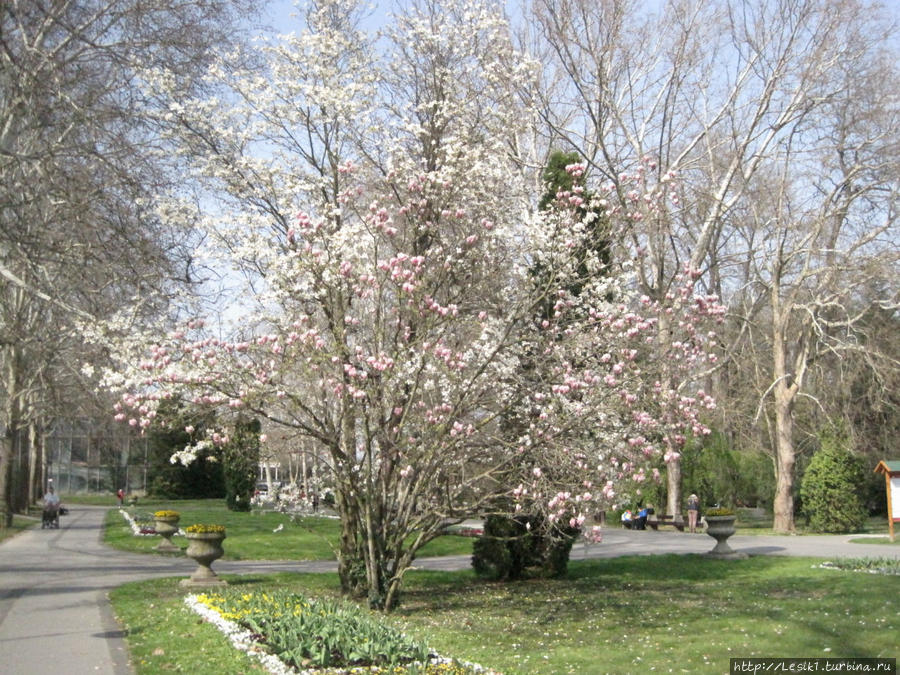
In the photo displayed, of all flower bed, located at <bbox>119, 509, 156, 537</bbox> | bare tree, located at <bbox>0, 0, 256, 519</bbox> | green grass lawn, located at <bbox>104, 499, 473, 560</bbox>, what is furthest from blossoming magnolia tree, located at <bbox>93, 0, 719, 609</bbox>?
flower bed, located at <bbox>119, 509, 156, 537</bbox>

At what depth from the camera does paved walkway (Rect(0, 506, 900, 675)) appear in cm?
813

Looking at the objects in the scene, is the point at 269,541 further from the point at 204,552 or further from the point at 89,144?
the point at 89,144

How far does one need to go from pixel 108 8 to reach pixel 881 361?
983 inches

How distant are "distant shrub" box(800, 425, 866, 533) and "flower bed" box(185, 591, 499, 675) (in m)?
22.2

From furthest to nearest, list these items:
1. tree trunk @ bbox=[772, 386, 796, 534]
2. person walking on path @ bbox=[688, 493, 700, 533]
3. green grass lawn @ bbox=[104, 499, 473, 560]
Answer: person walking on path @ bbox=[688, 493, 700, 533] → tree trunk @ bbox=[772, 386, 796, 534] → green grass lawn @ bbox=[104, 499, 473, 560]

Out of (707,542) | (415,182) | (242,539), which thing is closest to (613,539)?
(707,542)

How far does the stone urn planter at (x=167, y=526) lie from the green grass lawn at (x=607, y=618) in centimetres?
512

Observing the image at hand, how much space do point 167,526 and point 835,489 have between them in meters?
19.8

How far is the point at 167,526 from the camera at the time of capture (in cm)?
1925

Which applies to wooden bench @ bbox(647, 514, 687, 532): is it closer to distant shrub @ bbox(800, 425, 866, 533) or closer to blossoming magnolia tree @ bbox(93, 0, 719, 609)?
distant shrub @ bbox(800, 425, 866, 533)

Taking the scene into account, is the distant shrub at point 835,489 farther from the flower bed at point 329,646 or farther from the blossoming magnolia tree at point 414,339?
the flower bed at point 329,646

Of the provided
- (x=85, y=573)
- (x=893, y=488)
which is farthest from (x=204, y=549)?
(x=893, y=488)

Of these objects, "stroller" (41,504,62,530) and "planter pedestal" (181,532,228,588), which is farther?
"stroller" (41,504,62,530)

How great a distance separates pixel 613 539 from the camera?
2434 cm
